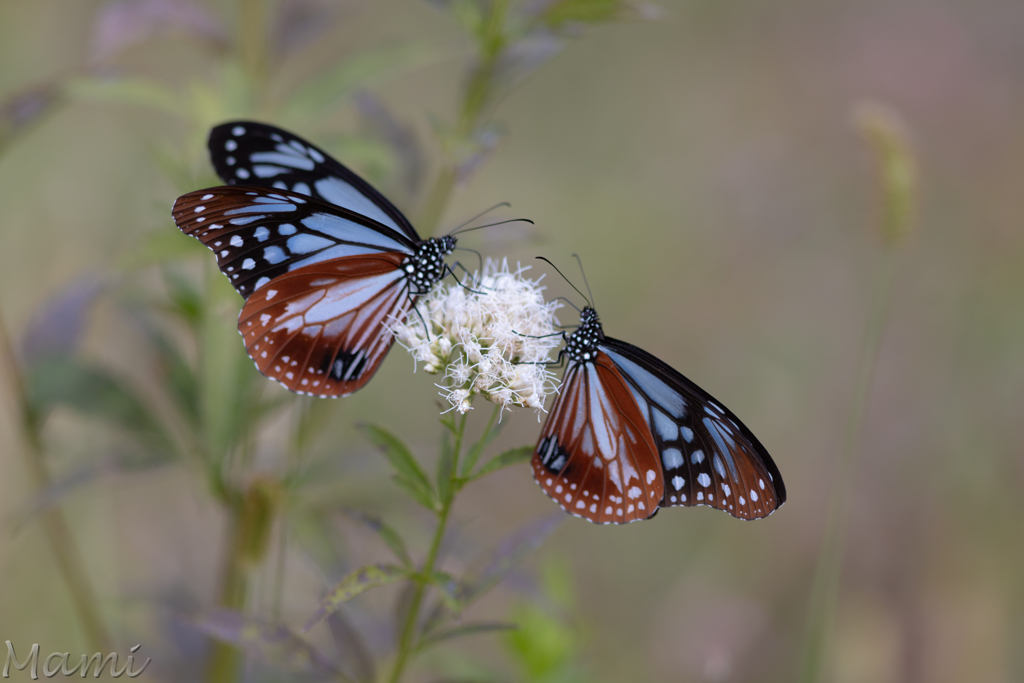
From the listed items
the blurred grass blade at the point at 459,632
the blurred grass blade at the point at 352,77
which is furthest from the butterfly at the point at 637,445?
the blurred grass blade at the point at 352,77

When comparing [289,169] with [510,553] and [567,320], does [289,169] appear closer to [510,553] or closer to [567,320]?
[510,553]

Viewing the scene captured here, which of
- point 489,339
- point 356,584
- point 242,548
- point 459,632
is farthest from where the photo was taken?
point 242,548

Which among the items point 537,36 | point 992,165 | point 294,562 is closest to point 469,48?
point 537,36

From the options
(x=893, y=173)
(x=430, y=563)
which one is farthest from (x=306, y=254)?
(x=893, y=173)

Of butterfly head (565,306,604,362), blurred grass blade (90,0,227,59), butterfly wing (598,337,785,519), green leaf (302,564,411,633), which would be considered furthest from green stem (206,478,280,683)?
blurred grass blade (90,0,227,59)

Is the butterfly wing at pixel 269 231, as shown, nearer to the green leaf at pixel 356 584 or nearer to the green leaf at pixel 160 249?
the green leaf at pixel 160 249

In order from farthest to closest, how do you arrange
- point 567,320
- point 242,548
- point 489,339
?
point 567,320, point 242,548, point 489,339

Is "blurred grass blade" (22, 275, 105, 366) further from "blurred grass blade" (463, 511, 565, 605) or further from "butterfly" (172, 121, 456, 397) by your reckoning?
"blurred grass blade" (463, 511, 565, 605)

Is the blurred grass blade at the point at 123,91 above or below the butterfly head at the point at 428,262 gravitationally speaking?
above
